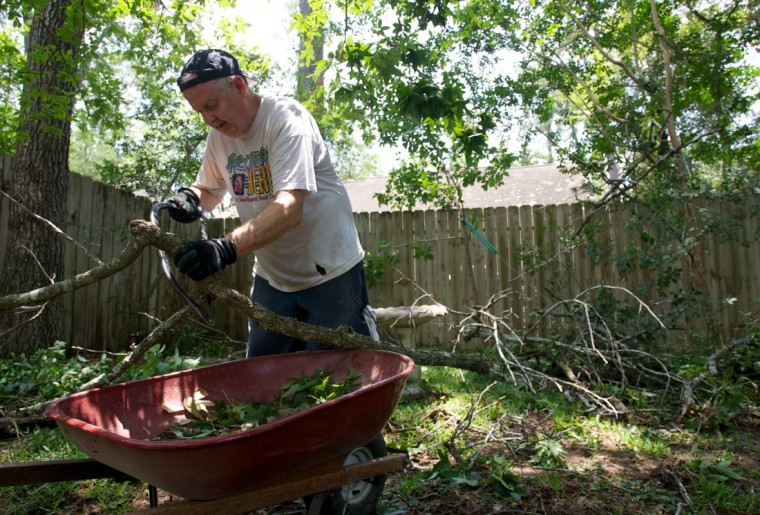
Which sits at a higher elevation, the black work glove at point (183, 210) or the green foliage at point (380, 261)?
the black work glove at point (183, 210)

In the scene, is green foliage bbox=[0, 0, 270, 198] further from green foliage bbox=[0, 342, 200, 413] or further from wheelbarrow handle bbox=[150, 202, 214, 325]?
wheelbarrow handle bbox=[150, 202, 214, 325]

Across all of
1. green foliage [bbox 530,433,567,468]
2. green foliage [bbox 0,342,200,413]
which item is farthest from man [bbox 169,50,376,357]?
green foliage [bbox 0,342,200,413]

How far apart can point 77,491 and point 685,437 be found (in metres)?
3.29

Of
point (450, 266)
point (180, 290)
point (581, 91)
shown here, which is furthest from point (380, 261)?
point (180, 290)

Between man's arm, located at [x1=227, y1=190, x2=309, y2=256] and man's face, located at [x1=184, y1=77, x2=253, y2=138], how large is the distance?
21.0 inches

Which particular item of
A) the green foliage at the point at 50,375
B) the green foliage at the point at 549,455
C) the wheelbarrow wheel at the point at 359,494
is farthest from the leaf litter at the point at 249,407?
the green foliage at the point at 50,375

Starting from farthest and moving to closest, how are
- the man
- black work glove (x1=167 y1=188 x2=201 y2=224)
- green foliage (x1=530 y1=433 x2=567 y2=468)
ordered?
green foliage (x1=530 y1=433 x2=567 y2=468) → black work glove (x1=167 y1=188 x2=201 y2=224) → the man

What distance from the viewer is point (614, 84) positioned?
7.20 meters

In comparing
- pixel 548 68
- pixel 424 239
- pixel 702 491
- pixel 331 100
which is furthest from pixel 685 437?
pixel 548 68

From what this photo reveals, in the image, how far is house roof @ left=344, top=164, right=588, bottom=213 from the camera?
56.9ft

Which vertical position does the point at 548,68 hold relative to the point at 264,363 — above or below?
above

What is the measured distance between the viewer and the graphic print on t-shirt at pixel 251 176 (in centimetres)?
246

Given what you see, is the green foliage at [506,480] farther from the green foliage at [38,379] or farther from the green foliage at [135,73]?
the green foliage at [135,73]

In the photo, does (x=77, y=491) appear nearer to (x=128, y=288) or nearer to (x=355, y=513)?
(x=355, y=513)
